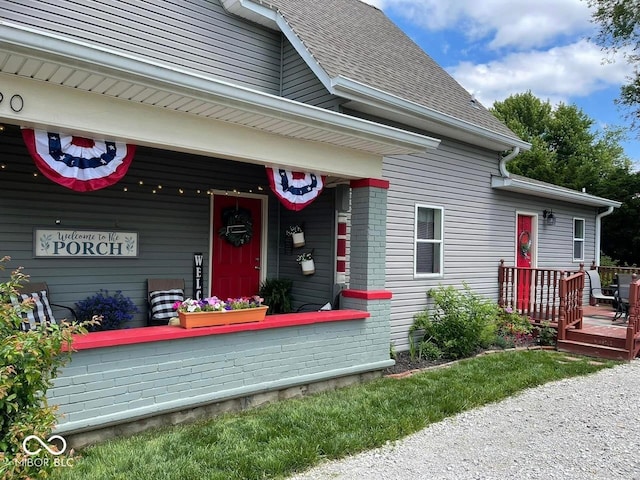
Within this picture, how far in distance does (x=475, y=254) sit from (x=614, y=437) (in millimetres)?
4729

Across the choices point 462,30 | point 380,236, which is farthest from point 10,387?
point 462,30

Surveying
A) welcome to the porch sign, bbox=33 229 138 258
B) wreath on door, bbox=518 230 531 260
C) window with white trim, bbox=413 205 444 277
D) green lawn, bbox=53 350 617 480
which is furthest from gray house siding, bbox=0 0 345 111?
wreath on door, bbox=518 230 531 260

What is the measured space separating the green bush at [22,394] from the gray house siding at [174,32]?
13.7 ft

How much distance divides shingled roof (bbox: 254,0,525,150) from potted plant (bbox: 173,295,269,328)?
10.3 feet

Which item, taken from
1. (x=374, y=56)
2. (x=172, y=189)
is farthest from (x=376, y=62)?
(x=172, y=189)

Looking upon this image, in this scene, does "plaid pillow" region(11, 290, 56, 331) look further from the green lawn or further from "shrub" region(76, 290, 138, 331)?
the green lawn

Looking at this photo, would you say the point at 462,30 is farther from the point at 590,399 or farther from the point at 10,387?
the point at 10,387

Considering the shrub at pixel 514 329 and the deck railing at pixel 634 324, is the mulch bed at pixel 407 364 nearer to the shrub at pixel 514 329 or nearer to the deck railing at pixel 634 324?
the shrub at pixel 514 329

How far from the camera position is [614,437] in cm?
398

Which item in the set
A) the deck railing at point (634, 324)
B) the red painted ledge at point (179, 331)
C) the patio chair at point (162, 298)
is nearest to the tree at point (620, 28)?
the deck railing at point (634, 324)

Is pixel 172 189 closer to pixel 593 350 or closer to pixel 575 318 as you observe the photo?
pixel 593 350

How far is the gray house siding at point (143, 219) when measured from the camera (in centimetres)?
505

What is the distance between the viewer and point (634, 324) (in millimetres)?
6746

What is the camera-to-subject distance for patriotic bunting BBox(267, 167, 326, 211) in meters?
4.80
